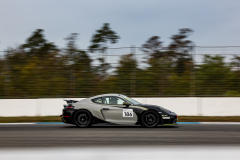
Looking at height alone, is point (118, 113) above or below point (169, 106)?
below

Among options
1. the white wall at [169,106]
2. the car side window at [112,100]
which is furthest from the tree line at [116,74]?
the car side window at [112,100]

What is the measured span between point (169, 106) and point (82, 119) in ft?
21.0

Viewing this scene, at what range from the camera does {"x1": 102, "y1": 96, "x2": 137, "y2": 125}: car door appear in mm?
9992

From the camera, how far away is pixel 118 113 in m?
10.0

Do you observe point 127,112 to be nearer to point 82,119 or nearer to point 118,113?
point 118,113

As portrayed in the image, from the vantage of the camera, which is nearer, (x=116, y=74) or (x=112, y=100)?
(x=112, y=100)

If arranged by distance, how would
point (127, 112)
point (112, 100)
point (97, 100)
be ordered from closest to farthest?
point (127, 112)
point (112, 100)
point (97, 100)

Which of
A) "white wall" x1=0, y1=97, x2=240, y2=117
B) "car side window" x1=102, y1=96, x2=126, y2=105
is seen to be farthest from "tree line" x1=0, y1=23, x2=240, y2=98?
"car side window" x1=102, y1=96, x2=126, y2=105

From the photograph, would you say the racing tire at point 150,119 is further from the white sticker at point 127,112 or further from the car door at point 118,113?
the white sticker at point 127,112

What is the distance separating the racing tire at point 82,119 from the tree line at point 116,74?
6.50 meters

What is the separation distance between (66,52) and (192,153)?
1354 cm

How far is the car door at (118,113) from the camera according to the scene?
32.8ft

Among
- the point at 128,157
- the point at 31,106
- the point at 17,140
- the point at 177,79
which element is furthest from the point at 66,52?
the point at 128,157

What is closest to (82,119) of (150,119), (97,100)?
(97,100)
